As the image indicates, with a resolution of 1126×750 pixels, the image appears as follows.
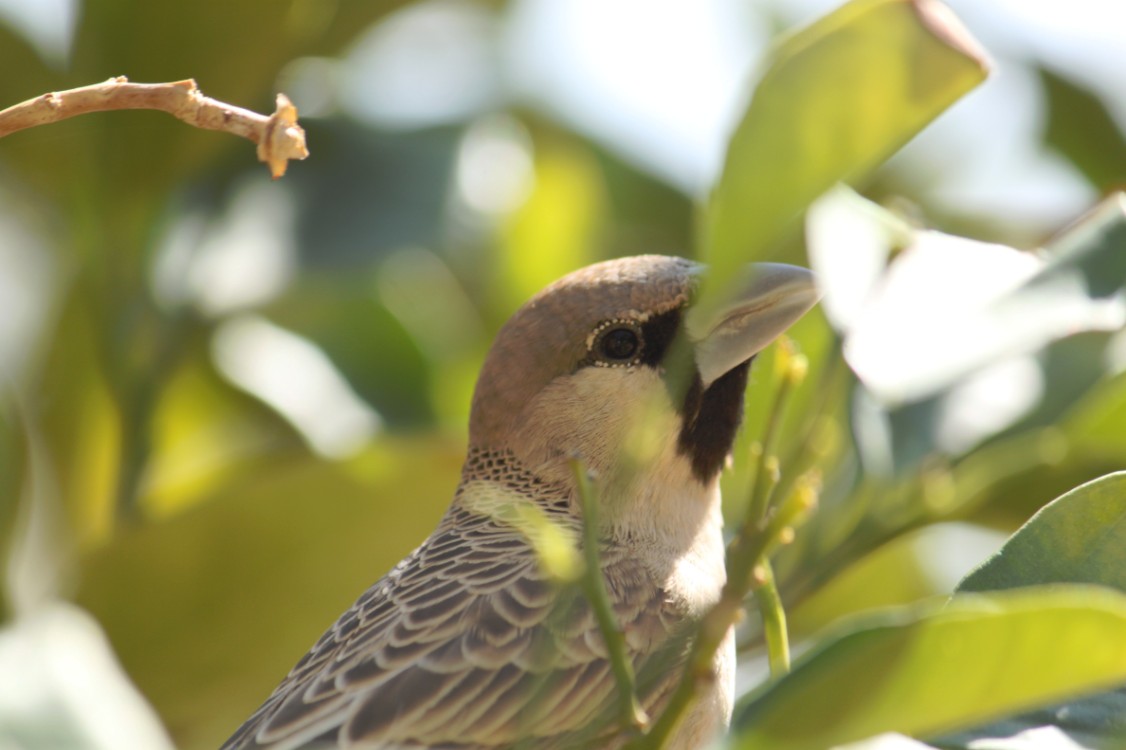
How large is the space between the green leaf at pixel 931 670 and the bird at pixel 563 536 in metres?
0.78

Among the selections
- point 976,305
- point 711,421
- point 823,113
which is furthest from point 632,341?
point 823,113

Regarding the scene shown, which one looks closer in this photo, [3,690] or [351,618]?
[3,690]

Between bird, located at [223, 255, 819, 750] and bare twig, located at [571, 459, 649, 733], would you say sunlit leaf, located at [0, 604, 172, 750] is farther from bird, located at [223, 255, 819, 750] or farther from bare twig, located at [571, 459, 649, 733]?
bird, located at [223, 255, 819, 750]

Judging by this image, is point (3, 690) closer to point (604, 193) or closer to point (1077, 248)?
point (1077, 248)

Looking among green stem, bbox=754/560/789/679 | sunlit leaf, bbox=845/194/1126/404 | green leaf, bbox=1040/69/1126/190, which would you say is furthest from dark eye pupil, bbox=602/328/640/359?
green leaf, bbox=1040/69/1126/190

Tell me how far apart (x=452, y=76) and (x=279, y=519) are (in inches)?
70.6

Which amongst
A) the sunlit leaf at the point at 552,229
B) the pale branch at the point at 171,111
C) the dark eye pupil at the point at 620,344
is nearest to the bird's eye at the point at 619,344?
the dark eye pupil at the point at 620,344

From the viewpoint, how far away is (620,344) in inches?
128

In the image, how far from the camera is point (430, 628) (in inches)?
→ 109

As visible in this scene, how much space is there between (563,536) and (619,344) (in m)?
0.63

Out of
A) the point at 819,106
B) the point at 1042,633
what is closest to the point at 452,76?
the point at 819,106

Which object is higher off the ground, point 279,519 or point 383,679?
point 279,519

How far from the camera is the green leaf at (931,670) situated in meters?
1.43

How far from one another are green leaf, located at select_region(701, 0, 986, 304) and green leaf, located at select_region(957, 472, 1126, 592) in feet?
1.63
